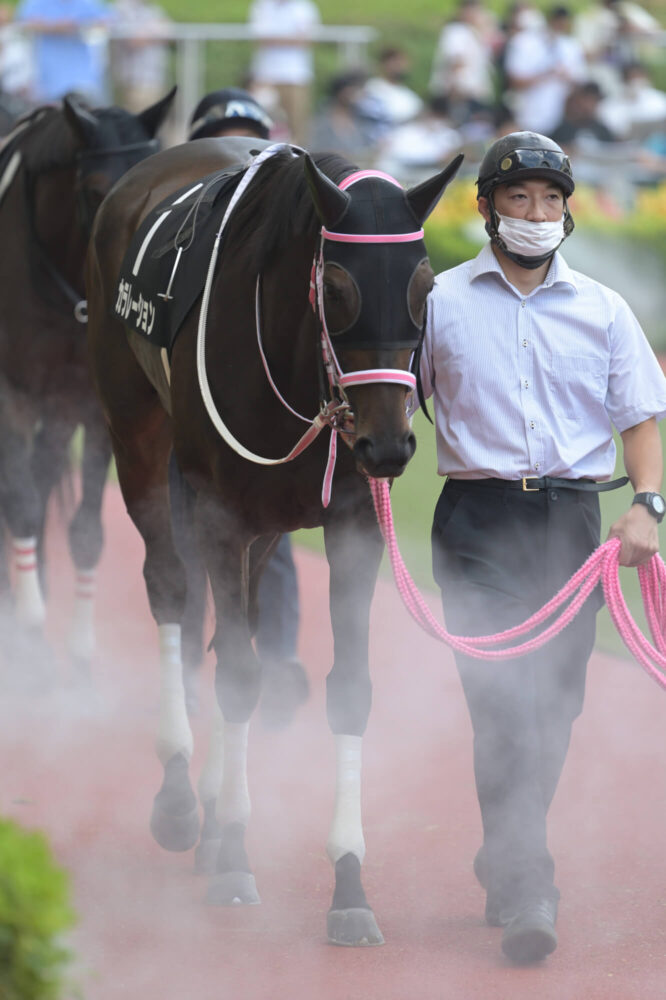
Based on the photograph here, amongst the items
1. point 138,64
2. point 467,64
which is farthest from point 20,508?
point 467,64

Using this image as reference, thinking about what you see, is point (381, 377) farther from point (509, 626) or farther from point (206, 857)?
point (206, 857)

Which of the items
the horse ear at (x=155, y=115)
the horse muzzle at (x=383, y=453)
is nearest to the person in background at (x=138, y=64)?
the horse ear at (x=155, y=115)

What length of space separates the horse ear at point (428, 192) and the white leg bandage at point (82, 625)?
289 cm

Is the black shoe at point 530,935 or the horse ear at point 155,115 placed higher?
the horse ear at point 155,115

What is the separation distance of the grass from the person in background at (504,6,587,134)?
6.53 metres

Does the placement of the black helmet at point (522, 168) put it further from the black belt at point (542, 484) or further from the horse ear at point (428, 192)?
the black belt at point (542, 484)

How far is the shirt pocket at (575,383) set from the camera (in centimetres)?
366

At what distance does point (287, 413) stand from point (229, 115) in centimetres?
231

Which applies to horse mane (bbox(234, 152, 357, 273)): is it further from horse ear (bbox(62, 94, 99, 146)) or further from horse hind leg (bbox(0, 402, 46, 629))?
horse hind leg (bbox(0, 402, 46, 629))

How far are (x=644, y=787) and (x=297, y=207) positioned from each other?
217 centimetres

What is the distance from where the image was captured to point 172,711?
4.52m

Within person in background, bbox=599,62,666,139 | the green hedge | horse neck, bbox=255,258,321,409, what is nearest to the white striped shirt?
horse neck, bbox=255,258,321,409

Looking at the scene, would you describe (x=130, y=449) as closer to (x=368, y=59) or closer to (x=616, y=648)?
(x=616, y=648)

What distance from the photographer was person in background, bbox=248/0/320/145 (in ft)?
50.2
